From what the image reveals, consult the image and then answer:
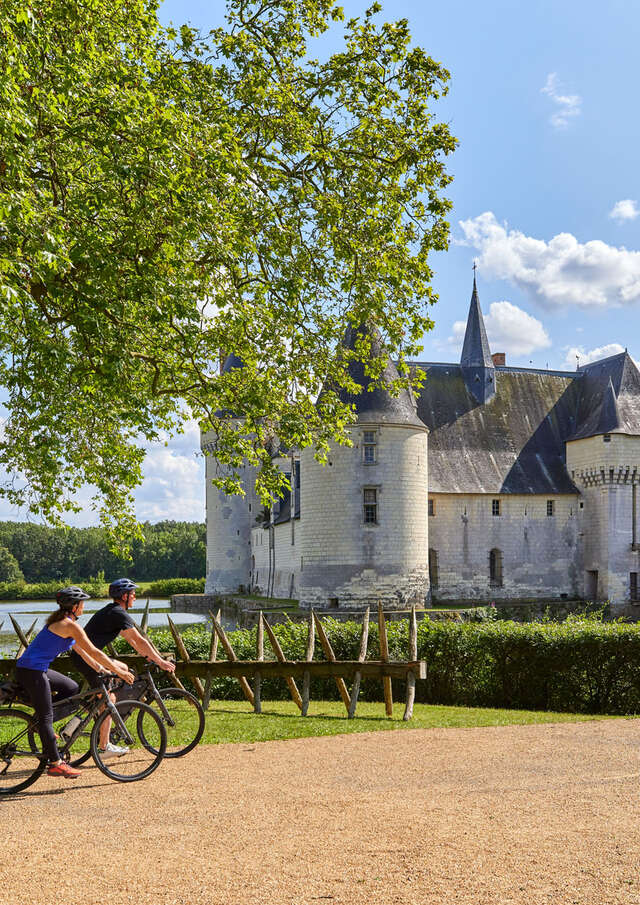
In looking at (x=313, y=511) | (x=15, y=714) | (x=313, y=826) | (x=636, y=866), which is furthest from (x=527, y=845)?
(x=313, y=511)

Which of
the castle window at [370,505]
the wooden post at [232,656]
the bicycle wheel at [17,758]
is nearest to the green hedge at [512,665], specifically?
the wooden post at [232,656]

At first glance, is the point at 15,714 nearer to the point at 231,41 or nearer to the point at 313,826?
the point at 313,826

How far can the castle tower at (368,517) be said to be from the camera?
3300 centimetres

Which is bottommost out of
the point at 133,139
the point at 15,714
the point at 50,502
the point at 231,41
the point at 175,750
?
the point at 175,750

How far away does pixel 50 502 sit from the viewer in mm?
14352

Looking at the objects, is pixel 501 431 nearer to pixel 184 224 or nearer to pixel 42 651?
pixel 184 224

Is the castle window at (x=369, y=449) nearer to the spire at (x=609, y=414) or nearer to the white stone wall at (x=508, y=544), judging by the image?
the white stone wall at (x=508, y=544)

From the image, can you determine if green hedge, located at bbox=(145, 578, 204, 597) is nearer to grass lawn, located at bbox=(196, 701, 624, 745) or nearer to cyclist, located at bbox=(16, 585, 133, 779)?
grass lawn, located at bbox=(196, 701, 624, 745)

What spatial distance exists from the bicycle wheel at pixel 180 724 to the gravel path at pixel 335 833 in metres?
0.31

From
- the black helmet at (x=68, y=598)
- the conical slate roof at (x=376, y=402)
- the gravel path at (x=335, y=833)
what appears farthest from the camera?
the conical slate roof at (x=376, y=402)

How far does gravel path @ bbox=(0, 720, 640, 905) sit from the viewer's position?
4.87m

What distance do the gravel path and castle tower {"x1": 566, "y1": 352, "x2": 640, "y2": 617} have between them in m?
33.7

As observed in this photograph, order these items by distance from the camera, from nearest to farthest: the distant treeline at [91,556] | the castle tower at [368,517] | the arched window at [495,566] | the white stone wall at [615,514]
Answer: the castle tower at [368,517] → the white stone wall at [615,514] → the arched window at [495,566] → the distant treeline at [91,556]

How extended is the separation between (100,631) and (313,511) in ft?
85.3
